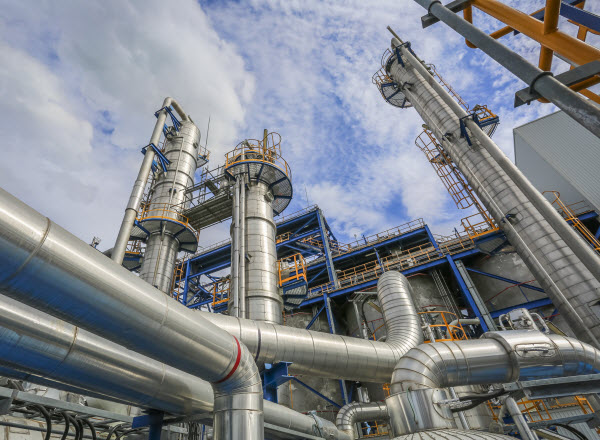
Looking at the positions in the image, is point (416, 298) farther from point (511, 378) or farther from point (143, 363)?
point (143, 363)

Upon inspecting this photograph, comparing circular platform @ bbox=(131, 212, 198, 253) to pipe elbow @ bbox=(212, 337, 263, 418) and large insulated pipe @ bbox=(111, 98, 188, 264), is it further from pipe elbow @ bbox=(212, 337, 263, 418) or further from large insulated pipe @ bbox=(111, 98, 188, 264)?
pipe elbow @ bbox=(212, 337, 263, 418)

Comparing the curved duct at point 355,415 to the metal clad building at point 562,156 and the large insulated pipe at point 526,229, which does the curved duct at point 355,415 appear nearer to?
the large insulated pipe at point 526,229

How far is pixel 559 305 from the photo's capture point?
10.6 meters

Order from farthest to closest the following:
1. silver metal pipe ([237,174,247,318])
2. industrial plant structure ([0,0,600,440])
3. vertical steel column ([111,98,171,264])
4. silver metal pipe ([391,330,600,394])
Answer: silver metal pipe ([237,174,247,318]), vertical steel column ([111,98,171,264]), silver metal pipe ([391,330,600,394]), industrial plant structure ([0,0,600,440])

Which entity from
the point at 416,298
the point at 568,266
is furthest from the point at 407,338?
the point at 416,298

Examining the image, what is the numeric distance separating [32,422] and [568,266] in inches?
628

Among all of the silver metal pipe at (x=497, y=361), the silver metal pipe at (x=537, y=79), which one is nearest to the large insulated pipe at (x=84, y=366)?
the silver metal pipe at (x=497, y=361)

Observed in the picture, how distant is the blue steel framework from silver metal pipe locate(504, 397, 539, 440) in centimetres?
467

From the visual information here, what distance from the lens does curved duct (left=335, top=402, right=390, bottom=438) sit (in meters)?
10.6

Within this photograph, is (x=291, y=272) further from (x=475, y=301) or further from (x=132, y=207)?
(x=475, y=301)

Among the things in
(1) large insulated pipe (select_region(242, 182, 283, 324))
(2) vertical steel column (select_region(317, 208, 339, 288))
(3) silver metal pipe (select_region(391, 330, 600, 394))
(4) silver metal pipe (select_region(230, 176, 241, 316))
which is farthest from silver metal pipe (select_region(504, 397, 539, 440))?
(2) vertical steel column (select_region(317, 208, 339, 288))

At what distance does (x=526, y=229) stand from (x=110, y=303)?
14.1 metres

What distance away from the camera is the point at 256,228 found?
12508 millimetres

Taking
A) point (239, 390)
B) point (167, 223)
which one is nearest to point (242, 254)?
point (167, 223)
